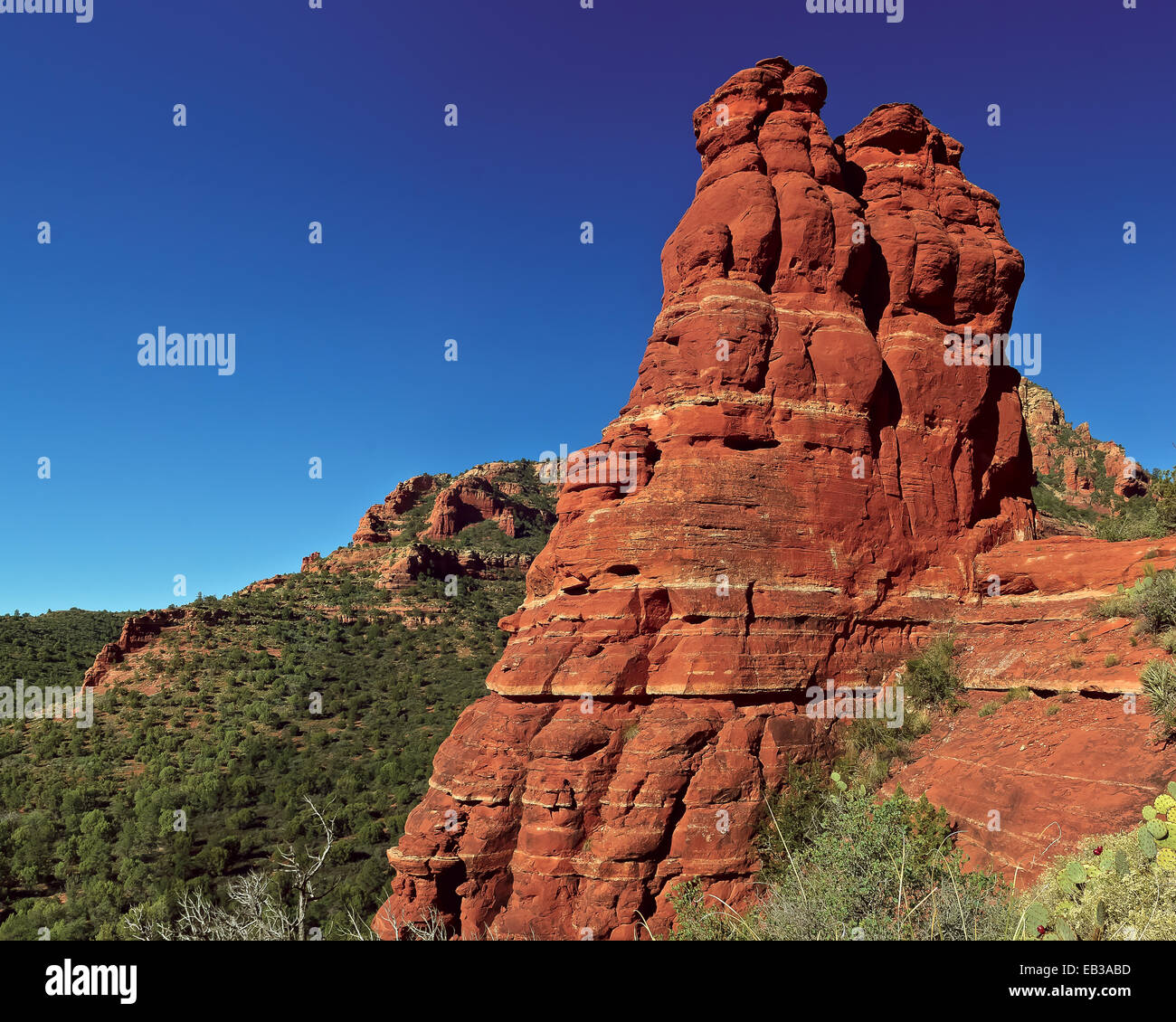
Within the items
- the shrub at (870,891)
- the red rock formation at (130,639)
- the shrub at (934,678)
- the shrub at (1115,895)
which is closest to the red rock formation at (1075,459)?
the shrub at (934,678)

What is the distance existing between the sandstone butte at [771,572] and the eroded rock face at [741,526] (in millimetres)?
66

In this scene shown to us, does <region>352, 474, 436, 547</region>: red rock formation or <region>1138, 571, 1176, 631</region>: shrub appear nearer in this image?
<region>1138, 571, 1176, 631</region>: shrub

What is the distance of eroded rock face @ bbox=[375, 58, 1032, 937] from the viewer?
1420cm

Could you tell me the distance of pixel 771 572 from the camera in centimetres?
1617

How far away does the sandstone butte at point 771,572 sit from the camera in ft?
44.7

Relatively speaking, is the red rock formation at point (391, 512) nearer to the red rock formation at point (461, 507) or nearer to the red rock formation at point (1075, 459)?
the red rock formation at point (461, 507)

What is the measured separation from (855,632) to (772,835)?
5.60 m

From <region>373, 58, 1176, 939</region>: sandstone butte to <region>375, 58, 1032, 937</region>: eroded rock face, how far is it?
7 centimetres

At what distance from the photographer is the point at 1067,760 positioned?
12.0 m

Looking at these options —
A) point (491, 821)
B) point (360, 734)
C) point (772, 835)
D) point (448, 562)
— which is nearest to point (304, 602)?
point (448, 562)

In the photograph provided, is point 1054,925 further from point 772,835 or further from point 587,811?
point 587,811

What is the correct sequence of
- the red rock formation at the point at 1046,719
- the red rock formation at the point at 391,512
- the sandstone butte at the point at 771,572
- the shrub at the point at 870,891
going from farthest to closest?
the red rock formation at the point at 391,512
the sandstone butte at the point at 771,572
the red rock formation at the point at 1046,719
the shrub at the point at 870,891

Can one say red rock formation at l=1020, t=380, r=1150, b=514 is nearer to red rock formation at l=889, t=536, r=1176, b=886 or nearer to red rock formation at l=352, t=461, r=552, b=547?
red rock formation at l=889, t=536, r=1176, b=886

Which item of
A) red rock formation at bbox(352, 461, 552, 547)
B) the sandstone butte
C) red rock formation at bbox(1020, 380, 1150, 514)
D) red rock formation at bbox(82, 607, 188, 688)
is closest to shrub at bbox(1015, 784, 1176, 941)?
the sandstone butte
